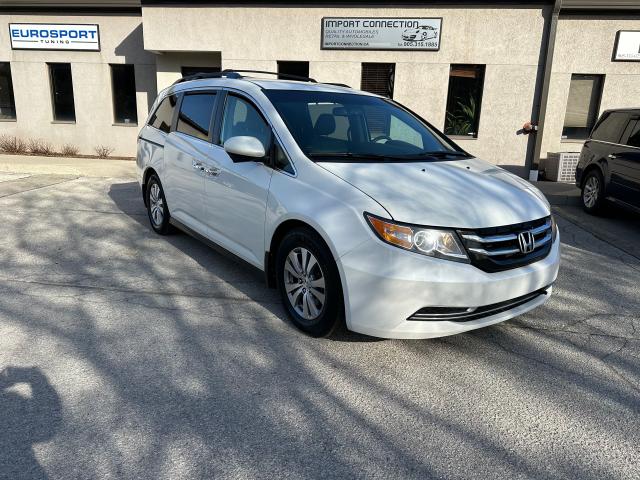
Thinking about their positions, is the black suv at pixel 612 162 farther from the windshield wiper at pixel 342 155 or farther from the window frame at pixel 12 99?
the window frame at pixel 12 99

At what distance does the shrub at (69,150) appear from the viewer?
47.2 feet

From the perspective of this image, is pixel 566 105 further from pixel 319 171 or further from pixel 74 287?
pixel 74 287

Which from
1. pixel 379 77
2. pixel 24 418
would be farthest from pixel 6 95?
pixel 24 418

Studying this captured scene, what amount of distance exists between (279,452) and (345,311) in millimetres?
1031

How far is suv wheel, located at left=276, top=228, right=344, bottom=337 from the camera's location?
3.28 metres

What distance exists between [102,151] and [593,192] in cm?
1247

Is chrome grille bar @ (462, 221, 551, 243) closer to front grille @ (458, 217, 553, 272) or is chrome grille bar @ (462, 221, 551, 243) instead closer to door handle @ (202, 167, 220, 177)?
front grille @ (458, 217, 553, 272)

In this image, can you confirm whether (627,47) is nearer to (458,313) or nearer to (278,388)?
(458,313)

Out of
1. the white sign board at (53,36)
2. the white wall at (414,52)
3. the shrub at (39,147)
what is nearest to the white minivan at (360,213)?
the white wall at (414,52)

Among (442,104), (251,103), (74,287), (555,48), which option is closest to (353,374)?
(251,103)

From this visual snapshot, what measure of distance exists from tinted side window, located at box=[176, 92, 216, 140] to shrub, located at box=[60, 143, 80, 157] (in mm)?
10643

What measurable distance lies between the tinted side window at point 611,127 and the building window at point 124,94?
11.7 meters

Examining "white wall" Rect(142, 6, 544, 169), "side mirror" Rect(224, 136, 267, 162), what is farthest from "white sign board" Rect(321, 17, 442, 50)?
"side mirror" Rect(224, 136, 267, 162)

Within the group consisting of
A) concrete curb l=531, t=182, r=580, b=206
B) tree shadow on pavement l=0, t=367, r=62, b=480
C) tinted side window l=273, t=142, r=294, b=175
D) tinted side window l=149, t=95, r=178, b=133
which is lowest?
tree shadow on pavement l=0, t=367, r=62, b=480
